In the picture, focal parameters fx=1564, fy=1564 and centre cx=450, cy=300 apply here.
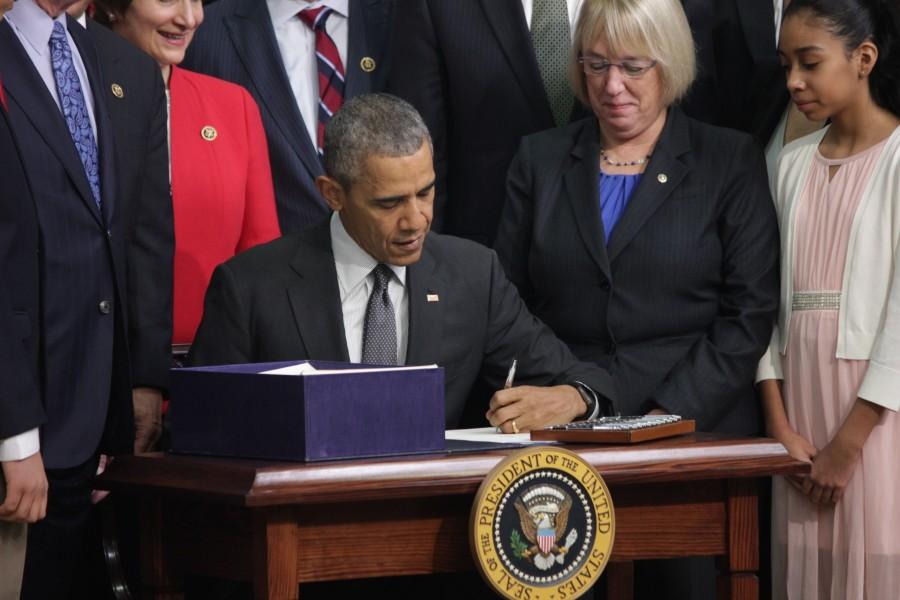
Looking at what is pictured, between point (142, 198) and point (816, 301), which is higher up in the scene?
point (142, 198)

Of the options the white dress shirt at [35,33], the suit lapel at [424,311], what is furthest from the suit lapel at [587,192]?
the white dress shirt at [35,33]

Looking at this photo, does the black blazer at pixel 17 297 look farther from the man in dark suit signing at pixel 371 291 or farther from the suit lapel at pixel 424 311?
the suit lapel at pixel 424 311

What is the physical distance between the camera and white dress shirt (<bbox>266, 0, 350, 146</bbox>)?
14.4 feet

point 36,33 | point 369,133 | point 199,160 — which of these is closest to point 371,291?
point 369,133

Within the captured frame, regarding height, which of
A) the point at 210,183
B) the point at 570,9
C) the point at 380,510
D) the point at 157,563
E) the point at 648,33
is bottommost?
the point at 157,563

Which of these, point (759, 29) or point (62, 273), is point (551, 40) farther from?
point (62, 273)

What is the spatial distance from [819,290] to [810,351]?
151mm

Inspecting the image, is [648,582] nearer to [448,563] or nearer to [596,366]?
[596,366]

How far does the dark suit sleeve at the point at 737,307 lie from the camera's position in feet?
12.4

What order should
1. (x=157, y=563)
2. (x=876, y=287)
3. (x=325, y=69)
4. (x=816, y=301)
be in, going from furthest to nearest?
(x=325, y=69), (x=816, y=301), (x=876, y=287), (x=157, y=563)

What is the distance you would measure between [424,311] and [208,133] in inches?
36.3

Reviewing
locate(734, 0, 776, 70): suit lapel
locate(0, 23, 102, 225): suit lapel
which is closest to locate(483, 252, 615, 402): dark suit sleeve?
locate(0, 23, 102, 225): suit lapel

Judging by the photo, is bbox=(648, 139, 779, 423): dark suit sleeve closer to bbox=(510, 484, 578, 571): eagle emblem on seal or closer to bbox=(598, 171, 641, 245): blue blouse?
bbox=(598, 171, 641, 245): blue blouse

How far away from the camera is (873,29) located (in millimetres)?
3832
